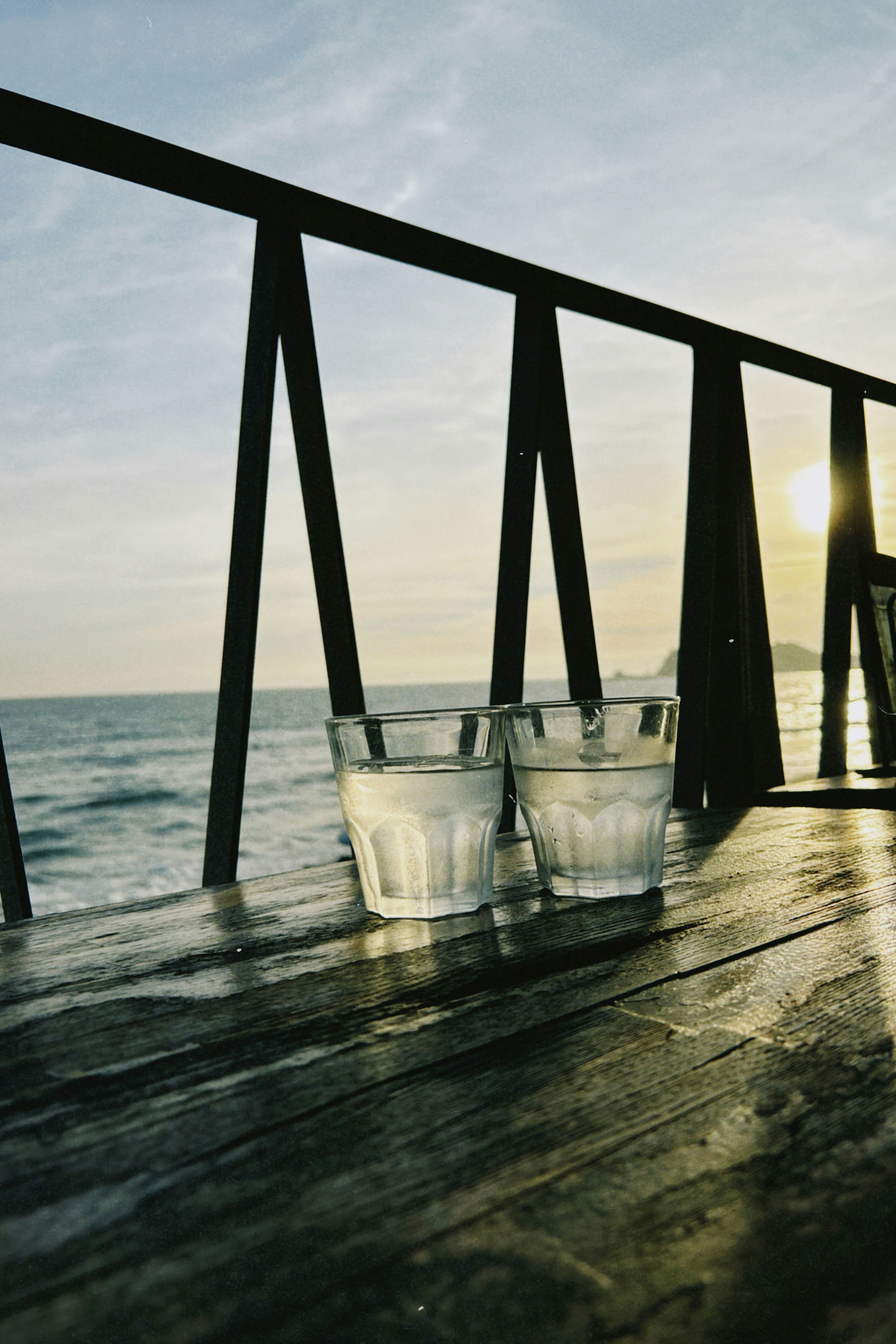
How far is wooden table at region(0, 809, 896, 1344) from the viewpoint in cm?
21

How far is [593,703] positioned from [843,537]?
2.22 m

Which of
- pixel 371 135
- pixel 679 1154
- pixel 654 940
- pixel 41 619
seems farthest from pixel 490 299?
pixel 41 619

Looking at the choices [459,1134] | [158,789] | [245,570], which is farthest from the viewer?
[158,789]

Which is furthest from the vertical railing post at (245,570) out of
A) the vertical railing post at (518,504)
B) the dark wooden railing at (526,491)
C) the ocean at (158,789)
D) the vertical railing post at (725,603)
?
the ocean at (158,789)

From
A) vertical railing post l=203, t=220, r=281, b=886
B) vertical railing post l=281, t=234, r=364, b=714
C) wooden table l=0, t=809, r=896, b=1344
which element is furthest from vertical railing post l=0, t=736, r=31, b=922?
wooden table l=0, t=809, r=896, b=1344

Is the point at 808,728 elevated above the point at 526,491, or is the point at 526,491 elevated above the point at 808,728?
the point at 526,491

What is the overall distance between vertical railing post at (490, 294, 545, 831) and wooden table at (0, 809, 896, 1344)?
1.12 metres

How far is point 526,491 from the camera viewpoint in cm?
169

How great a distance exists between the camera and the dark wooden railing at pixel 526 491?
1326mm

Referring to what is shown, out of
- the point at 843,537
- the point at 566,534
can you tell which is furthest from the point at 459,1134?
the point at 843,537

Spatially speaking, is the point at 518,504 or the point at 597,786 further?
the point at 518,504

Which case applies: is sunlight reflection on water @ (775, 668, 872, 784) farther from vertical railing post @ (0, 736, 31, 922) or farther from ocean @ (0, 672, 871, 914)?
vertical railing post @ (0, 736, 31, 922)

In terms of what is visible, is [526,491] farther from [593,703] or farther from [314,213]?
[593,703]

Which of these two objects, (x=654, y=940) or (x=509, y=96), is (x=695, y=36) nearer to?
(x=509, y=96)
